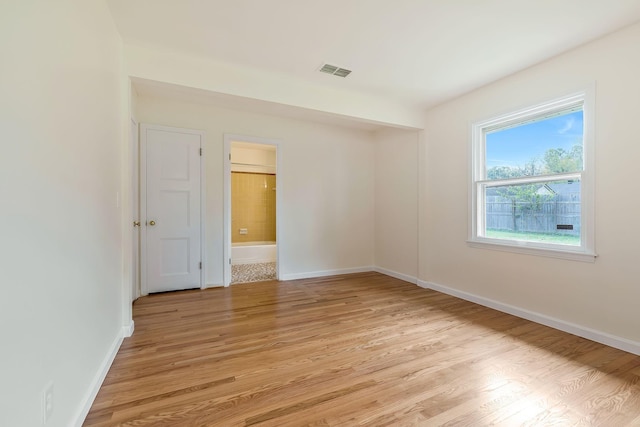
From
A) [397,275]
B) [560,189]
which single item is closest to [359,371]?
[560,189]

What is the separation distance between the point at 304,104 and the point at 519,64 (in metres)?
2.20

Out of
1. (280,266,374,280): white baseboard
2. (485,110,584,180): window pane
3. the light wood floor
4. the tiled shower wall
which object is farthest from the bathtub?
(485,110,584,180): window pane

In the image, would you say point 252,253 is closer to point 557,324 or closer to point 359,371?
point 359,371

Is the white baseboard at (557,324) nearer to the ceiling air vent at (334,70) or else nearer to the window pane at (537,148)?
the window pane at (537,148)

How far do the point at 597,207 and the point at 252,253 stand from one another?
528 centimetres

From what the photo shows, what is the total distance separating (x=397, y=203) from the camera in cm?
459

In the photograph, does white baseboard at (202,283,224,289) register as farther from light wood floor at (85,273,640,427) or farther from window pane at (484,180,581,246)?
window pane at (484,180,581,246)

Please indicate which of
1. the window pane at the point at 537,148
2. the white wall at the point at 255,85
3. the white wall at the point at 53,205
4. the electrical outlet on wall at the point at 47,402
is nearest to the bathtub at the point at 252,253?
the white wall at the point at 255,85

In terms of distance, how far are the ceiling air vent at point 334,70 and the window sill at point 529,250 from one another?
2.47 metres

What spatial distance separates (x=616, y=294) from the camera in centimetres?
228

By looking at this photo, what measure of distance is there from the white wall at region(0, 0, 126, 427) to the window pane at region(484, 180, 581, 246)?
374cm

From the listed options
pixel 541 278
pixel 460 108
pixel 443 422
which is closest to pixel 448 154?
pixel 460 108

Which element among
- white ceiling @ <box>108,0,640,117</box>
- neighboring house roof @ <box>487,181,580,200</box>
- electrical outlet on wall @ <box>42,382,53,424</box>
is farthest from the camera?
neighboring house roof @ <box>487,181,580,200</box>

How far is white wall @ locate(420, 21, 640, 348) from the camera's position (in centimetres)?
220
